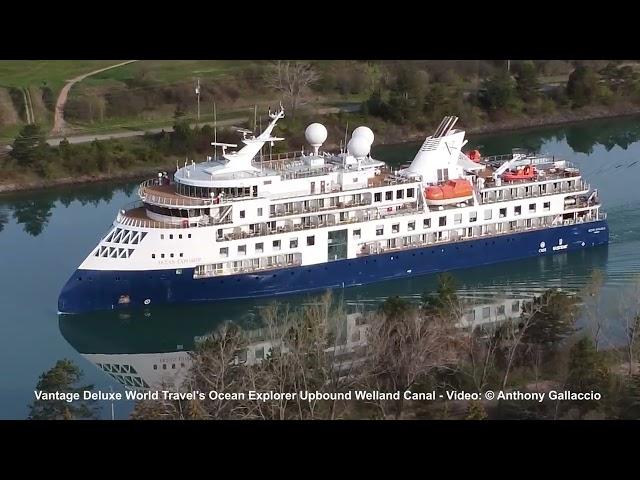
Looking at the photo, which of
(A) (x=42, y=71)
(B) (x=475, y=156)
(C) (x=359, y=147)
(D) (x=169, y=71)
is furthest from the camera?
(D) (x=169, y=71)

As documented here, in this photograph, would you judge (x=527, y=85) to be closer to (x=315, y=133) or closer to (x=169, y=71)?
(x=169, y=71)

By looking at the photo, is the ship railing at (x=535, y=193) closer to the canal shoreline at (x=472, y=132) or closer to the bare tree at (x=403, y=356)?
the bare tree at (x=403, y=356)

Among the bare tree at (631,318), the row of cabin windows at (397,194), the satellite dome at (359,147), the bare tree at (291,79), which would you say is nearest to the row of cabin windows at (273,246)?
the row of cabin windows at (397,194)

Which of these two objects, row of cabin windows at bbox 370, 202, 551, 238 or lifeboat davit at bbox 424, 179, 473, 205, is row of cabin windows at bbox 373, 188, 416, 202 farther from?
row of cabin windows at bbox 370, 202, 551, 238

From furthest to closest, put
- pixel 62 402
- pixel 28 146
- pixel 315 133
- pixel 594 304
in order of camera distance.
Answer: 1. pixel 28 146
2. pixel 315 133
3. pixel 594 304
4. pixel 62 402

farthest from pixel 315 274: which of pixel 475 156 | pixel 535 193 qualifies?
pixel 535 193

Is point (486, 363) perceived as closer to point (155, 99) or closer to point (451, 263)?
point (451, 263)
